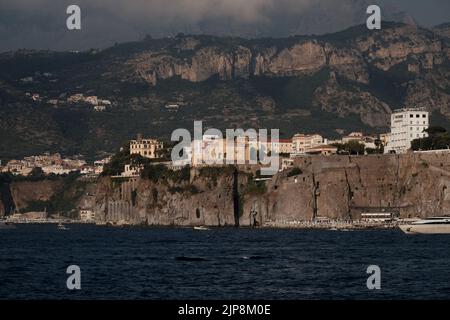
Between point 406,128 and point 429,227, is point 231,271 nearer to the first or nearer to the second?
point 429,227

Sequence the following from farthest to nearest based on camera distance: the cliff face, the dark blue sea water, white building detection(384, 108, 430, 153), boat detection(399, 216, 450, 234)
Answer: white building detection(384, 108, 430, 153), the cliff face, boat detection(399, 216, 450, 234), the dark blue sea water

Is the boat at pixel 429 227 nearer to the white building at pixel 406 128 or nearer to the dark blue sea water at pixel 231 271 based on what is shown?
the dark blue sea water at pixel 231 271

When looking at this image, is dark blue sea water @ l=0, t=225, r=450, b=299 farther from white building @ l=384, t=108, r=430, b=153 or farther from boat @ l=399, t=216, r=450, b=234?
white building @ l=384, t=108, r=430, b=153

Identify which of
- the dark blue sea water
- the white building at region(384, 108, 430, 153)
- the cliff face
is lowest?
the dark blue sea water

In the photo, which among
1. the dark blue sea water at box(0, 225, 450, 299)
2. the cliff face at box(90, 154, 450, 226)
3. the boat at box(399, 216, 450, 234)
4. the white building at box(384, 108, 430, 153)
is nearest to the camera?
the dark blue sea water at box(0, 225, 450, 299)

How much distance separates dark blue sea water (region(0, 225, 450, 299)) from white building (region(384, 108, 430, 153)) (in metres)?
88.3

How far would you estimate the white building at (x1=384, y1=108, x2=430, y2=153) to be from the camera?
591 ft

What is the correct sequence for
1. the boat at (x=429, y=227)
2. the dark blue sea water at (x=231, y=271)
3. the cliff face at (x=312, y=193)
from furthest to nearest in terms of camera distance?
the cliff face at (x=312, y=193), the boat at (x=429, y=227), the dark blue sea water at (x=231, y=271)

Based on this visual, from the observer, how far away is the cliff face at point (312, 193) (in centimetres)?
15138

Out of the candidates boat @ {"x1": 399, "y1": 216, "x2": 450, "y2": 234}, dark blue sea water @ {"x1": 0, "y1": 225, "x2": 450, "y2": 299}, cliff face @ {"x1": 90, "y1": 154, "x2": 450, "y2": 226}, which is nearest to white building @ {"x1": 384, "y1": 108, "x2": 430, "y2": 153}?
cliff face @ {"x1": 90, "y1": 154, "x2": 450, "y2": 226}

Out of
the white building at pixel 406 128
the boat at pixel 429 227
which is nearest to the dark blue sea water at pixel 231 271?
the boat at pixel 429 227

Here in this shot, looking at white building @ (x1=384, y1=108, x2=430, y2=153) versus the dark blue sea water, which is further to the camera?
white building @ (x1=384, y1=108, x2=430, y2=153)

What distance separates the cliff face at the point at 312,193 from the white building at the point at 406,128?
1975 centimetres

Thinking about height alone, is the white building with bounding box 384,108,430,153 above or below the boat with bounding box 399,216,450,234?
above
